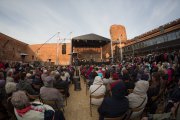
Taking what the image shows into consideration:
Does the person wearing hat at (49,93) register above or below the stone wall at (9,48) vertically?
below

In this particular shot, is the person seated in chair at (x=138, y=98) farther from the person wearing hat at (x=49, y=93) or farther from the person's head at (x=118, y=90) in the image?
the person wearing hat at (x=49, y=93)

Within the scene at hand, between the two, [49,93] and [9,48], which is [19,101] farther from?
[9,48]

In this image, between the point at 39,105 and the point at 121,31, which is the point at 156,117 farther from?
the point at 121,31

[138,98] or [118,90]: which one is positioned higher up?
[118,90]

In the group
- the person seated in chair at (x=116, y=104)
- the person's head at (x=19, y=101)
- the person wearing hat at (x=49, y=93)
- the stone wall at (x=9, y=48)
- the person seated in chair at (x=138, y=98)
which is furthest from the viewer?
the stone wall at (x=9, y=48)

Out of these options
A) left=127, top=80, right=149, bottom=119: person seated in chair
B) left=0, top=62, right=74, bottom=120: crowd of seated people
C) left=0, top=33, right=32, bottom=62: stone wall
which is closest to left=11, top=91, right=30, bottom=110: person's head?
left=0, top=62, right=74, bottom=120: crowd of seated people

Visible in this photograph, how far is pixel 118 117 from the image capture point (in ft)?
8.94

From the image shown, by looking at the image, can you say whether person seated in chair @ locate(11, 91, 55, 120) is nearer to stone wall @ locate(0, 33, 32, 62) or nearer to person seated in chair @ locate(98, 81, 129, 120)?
person seated in chair @ locate(98, 81, 129, 120)

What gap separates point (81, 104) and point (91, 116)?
4.45 ft

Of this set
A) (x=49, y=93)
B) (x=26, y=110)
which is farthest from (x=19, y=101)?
(x=49, y=93)

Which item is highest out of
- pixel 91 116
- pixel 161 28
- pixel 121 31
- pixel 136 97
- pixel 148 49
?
pixel 121 31

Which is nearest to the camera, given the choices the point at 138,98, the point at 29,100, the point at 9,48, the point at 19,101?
the point at 19,101

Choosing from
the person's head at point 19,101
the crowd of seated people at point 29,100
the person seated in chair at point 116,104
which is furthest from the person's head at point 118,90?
the person's head at point 19,101

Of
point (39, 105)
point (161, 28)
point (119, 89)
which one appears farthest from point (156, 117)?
point (161, 28)
